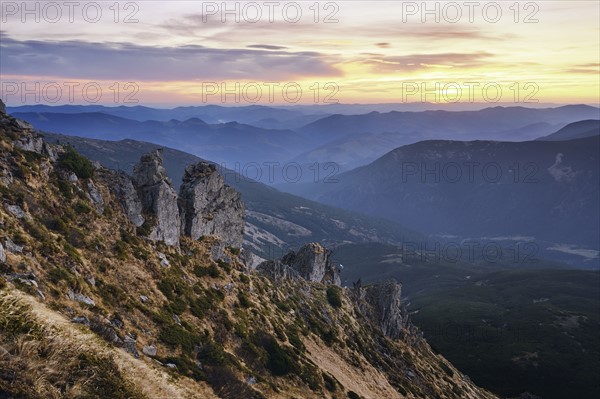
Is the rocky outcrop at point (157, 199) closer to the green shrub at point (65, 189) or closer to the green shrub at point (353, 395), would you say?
the green shrub at point (65, 189)

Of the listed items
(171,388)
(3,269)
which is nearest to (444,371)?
(171,388)

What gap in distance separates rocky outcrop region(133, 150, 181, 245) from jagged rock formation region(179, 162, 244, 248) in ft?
15.3

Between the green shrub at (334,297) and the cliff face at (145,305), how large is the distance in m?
3.93

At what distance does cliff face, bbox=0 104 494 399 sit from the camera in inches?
934

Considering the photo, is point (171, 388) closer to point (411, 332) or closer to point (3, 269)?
→ point (3, 269)

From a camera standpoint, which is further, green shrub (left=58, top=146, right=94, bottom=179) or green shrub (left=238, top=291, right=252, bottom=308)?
green shrub (left=238, top=291, right=252, bottom=308)

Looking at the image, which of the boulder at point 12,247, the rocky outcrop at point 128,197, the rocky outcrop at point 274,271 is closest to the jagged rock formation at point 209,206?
the rocky outcrop at point 274,271

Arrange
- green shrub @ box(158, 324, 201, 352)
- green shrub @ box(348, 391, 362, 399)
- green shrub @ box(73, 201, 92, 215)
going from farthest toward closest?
1. green shrub @ box(348, 391, 362, 399)
2. green shrub @ box(73, 201, 92, 215)
3. green shrub @ box(158, 324, 201, 352)

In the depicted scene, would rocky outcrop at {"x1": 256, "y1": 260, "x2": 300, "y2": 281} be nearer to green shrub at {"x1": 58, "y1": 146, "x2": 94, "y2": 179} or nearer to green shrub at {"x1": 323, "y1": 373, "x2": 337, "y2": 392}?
green shrub at {"x1": 323, "y1": 373, "x2": 337, "y2": 392}

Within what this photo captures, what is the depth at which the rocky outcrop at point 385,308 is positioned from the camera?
102875mm

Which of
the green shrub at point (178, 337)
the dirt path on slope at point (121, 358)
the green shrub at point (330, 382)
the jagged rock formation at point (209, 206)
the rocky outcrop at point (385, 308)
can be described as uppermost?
the jagged rock formation at point (209, 206)

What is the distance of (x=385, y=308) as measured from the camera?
108 meters

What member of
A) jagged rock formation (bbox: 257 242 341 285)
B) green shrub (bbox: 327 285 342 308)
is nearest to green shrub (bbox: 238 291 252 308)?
green shrub (bbox: 327 285 342 308)

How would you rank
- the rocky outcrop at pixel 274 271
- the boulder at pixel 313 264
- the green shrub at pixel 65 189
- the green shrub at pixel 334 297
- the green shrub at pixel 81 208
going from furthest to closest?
the boulder at pixel 313 264
the green shrub at pixel 334 297
the rocky outcrop at pixel 274 271
the green shrub at pixel 65 189
the green shrub at pixel 81 208
